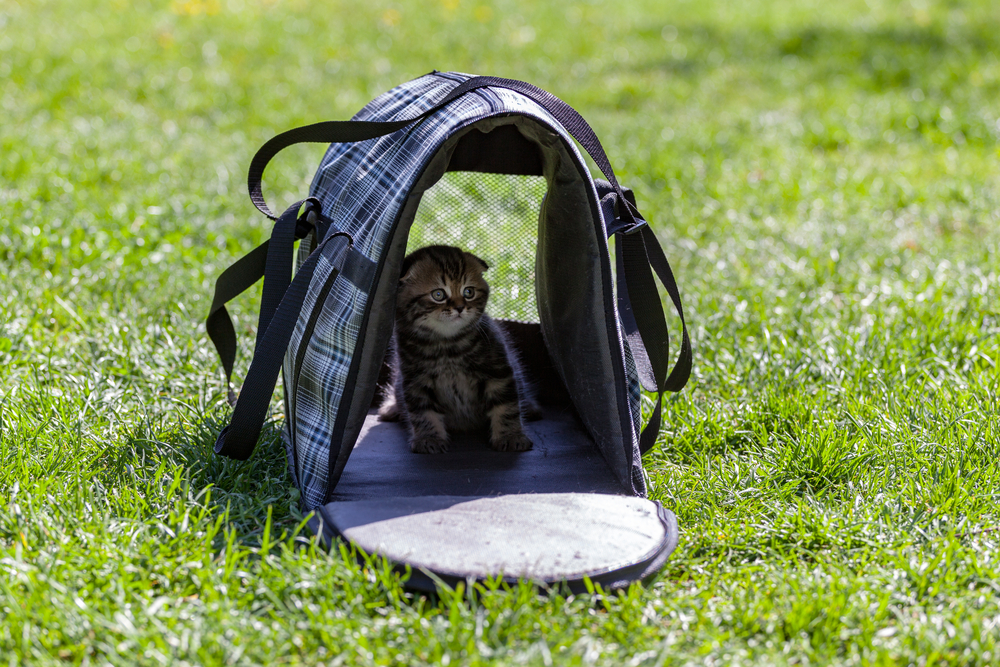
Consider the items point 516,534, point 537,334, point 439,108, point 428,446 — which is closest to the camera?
point 516,534

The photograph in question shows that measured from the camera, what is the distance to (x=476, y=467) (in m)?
2.75

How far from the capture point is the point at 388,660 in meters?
1.90

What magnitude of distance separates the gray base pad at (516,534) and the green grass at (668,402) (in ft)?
0.23

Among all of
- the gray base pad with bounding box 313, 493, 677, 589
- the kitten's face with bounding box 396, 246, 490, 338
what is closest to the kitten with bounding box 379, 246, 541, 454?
the kitten's face with bounding box 396, 246, 490, 338

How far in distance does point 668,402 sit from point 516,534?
1128mm

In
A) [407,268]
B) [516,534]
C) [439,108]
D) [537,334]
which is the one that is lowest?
[516,534]

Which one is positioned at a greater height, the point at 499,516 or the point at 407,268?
the point at 407,268

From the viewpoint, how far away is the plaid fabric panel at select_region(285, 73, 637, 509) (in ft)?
7.50

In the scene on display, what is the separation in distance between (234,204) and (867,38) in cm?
712

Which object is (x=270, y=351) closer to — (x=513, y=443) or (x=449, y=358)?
(x=449, y=358)

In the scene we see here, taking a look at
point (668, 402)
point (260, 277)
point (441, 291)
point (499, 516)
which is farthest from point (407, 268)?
point (668, 402)

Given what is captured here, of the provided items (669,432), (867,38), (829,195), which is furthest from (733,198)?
(867,38)

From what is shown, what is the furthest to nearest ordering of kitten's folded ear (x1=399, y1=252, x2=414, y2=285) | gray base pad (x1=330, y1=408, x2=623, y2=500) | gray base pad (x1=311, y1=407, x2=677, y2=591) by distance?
kitten's folded ear (x1=399, y1=252, x2=414, y2=285) < gray base pad (x1=330, y1=408, x2=623, y2=500) < gray base pad (x1=311, y1=407, x2=677, y2=591)

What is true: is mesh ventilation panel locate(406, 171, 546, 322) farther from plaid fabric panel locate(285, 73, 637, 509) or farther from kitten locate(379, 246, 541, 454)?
plaid fabric panel locate(285, 73, 637, 509)
